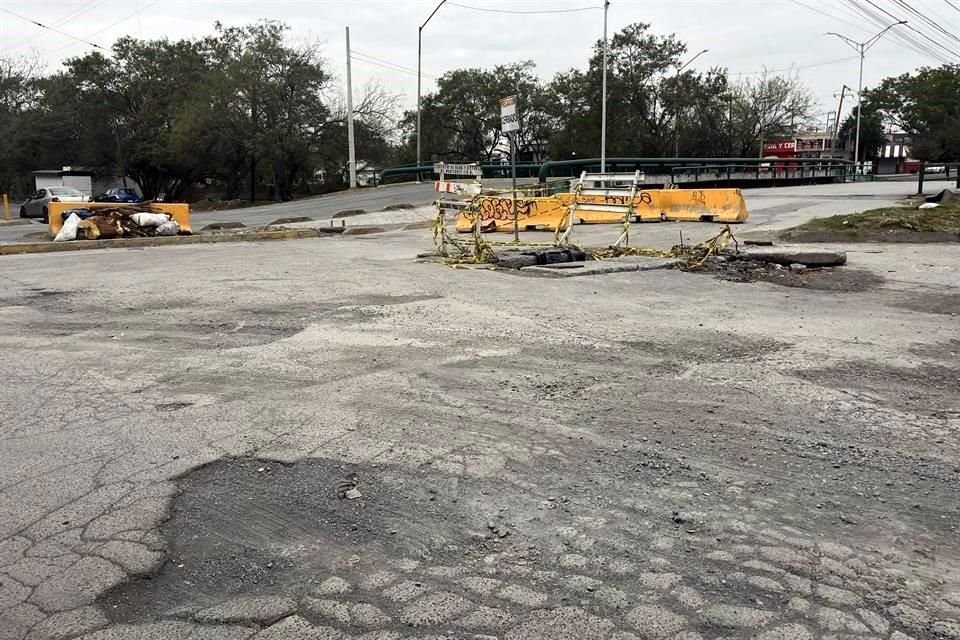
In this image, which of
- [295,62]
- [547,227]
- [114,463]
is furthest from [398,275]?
[295,62]

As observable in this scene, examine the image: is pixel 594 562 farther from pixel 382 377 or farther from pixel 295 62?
pixel 295 62

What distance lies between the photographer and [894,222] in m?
16.4

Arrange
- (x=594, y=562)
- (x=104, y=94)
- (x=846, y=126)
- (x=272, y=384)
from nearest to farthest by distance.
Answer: (x=594, y=562) → (x=272, y=384) → (x=104, y=94) → (x=846, y=126)

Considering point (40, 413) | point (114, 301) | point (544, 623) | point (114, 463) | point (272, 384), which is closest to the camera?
point (544, 623)

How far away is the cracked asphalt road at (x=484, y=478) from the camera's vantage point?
2.91 meters

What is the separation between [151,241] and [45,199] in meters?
18.8

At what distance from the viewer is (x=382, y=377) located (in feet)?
19.6

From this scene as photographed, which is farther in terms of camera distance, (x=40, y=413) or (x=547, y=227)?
(x=547, y=227)

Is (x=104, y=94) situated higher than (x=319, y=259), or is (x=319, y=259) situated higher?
(x=104, y=94)

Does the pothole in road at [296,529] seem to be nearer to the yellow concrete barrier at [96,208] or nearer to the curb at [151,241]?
the curb at [151,241]

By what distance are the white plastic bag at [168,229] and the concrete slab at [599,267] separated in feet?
40.3

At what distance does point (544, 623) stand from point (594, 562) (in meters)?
0.48

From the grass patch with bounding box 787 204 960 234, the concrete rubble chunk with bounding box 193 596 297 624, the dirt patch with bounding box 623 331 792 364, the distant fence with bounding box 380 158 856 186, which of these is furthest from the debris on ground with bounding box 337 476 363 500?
the distant fence with bounding box 380 158 856 186

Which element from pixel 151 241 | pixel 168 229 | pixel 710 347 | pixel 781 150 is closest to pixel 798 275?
pixel 710 347
